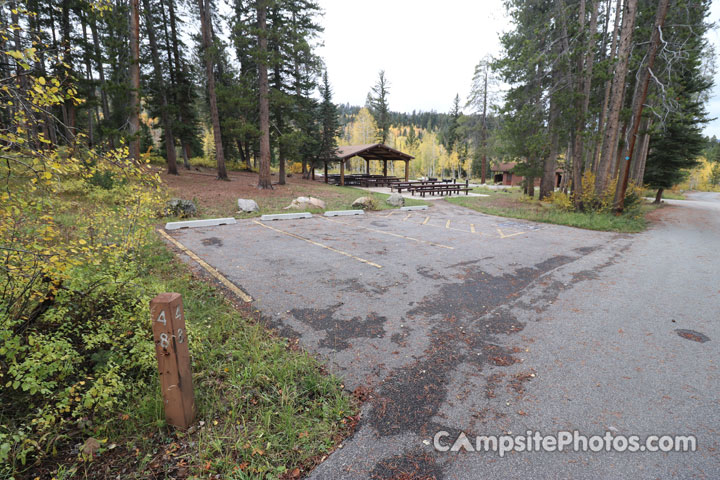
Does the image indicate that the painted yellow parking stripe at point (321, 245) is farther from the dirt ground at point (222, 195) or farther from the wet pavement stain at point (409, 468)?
the wet pavement stain at point (409, 468)

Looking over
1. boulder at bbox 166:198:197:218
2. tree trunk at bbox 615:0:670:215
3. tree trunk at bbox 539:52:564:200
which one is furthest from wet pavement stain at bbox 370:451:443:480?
tree trunk at bbox 539:52:564:200

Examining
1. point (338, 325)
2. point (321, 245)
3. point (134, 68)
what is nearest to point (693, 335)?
point (338, 325)

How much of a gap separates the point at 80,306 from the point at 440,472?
12.3 feet

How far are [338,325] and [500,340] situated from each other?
2.09m

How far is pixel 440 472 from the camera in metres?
2.22

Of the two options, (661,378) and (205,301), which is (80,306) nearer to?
(205,301)

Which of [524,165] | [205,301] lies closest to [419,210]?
[524,165]

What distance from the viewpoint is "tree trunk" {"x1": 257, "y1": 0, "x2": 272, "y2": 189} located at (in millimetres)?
15586

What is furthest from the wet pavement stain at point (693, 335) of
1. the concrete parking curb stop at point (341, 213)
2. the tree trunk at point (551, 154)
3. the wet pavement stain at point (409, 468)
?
the tree trunk at point (551, 154)

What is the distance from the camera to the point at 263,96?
1708cm

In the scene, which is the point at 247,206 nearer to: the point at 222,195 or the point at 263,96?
the point at 222,195

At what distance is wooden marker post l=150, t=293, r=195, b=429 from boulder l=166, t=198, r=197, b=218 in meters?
10.3

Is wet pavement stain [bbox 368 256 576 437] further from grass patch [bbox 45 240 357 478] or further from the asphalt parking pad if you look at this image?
grass patch [bbox 45 240 357 478]

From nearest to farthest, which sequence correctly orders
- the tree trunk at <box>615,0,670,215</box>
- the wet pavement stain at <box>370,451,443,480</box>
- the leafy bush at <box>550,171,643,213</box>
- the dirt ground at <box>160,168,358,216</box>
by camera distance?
the wet pavement stain at <box>370,451,443,480</box>, the tree trunk at <box>615,0,670,215</box>, the dirt ground at <box>160,168,358,216</box>, the leafy bush at <box>550,171,643,213</box>
